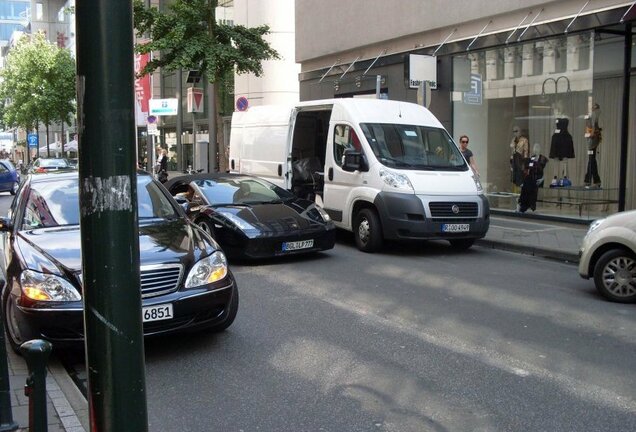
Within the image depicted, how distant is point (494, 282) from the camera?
8.30 m

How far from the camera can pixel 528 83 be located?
15.1m

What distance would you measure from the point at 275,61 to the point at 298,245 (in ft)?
63.5

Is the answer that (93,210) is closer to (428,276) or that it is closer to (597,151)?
(428,276)

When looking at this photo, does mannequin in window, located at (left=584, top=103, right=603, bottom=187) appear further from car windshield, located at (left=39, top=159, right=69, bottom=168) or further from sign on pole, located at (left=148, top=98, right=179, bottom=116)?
car windshield, located at (left=39, top=159, right=69, bottom=168)

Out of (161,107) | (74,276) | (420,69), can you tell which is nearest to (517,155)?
(420,69)

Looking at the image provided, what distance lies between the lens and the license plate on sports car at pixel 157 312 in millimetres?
5063

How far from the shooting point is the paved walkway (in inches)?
159

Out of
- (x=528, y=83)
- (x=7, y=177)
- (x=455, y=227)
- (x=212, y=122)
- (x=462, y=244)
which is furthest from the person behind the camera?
(x=7, y=177)

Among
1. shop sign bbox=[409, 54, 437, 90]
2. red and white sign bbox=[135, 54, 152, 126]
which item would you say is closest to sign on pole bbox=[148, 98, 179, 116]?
red and white sign bbox=[135, 54, 152, 126]

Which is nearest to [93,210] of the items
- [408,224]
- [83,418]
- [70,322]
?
[83,418]

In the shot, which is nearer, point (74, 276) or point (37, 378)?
point (37, 378)

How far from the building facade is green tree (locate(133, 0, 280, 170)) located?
378cm

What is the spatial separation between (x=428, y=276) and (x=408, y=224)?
1.54 meters

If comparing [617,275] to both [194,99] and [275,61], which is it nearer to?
[194,99]
